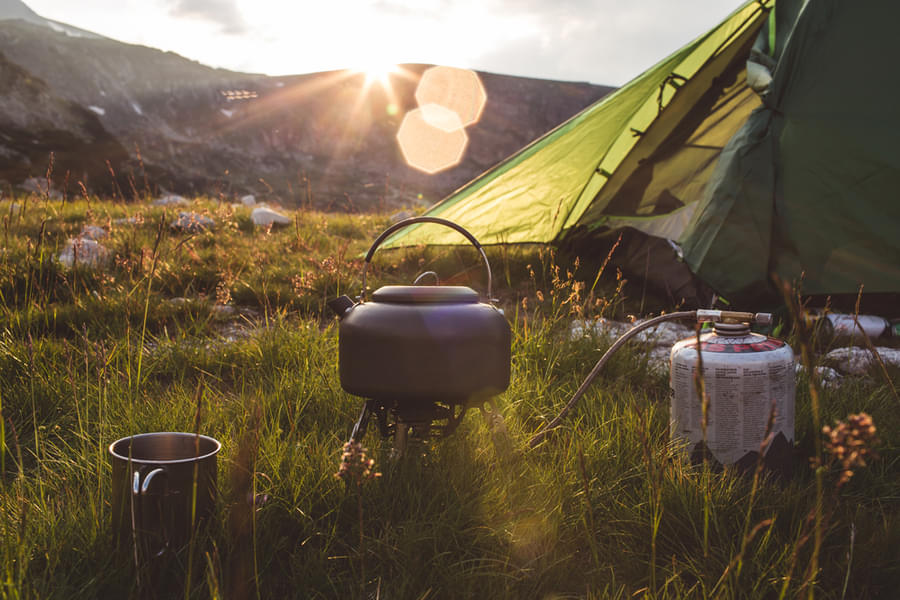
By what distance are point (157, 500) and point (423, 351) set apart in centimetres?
69

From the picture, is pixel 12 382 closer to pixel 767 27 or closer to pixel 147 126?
pixel 767 27

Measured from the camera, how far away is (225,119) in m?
43.1

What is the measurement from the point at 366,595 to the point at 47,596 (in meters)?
0.63

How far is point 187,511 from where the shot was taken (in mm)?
1339

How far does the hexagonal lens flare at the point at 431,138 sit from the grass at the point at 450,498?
41.9m

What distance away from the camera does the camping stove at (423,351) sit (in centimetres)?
156

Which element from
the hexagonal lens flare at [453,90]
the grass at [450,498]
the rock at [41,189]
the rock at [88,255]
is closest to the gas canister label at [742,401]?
the grass at [450,498]

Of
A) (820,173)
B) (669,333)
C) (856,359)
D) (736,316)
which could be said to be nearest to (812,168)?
(820,173)

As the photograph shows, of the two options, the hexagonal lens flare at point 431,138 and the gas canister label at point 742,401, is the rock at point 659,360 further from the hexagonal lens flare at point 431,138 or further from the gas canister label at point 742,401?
the hexagonal lens flare at point 431,138

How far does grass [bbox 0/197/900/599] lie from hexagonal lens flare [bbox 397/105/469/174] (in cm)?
4186

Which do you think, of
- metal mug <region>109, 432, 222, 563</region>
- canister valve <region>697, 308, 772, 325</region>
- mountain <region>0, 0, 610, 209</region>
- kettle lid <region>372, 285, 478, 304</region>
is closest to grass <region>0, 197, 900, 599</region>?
metal mug <region>109, 432, 222, 563</region>

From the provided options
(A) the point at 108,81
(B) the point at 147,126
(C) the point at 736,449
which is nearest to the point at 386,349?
(C) the point at 736,449

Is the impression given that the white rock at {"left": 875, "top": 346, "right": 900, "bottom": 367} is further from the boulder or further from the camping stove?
the camping stove

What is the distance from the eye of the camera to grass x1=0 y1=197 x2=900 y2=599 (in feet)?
4.24
